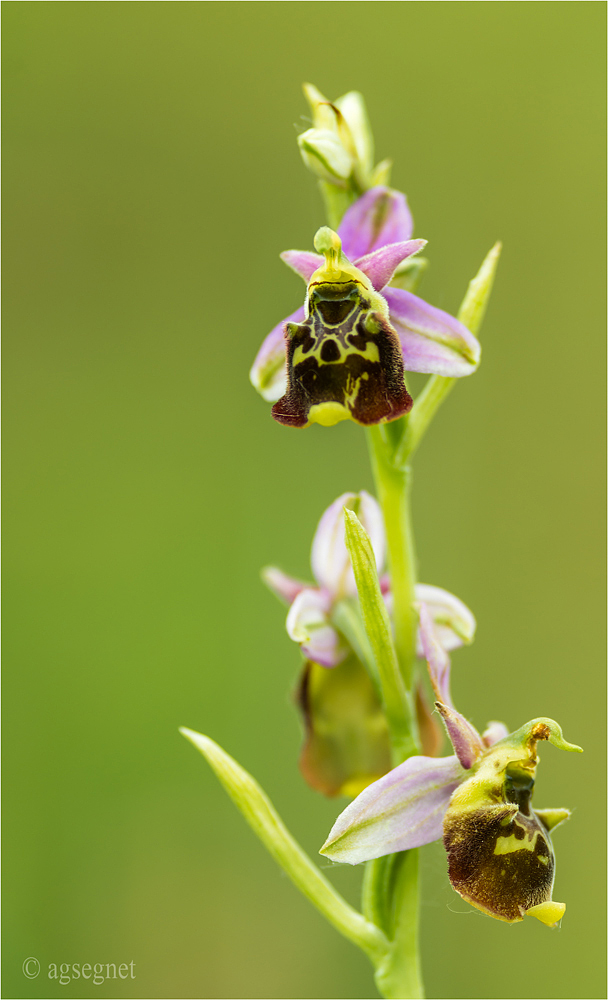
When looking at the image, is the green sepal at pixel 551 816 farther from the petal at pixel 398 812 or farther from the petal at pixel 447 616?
the petal at pixel 447 616

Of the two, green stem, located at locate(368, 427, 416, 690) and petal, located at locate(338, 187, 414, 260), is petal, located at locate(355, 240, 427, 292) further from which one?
green stem, located at locate(368, 427, 416, 690)

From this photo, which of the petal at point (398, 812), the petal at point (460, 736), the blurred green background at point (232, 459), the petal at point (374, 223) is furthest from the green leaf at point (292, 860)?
the blurred green background at point (232, 459)

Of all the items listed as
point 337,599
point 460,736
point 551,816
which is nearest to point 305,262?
point 337,599

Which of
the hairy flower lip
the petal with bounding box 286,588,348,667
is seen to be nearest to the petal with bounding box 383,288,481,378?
the hairy flower lip

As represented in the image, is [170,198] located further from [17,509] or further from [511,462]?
[511,462]

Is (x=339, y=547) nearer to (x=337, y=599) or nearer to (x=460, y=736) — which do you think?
(x=337, y=599)
